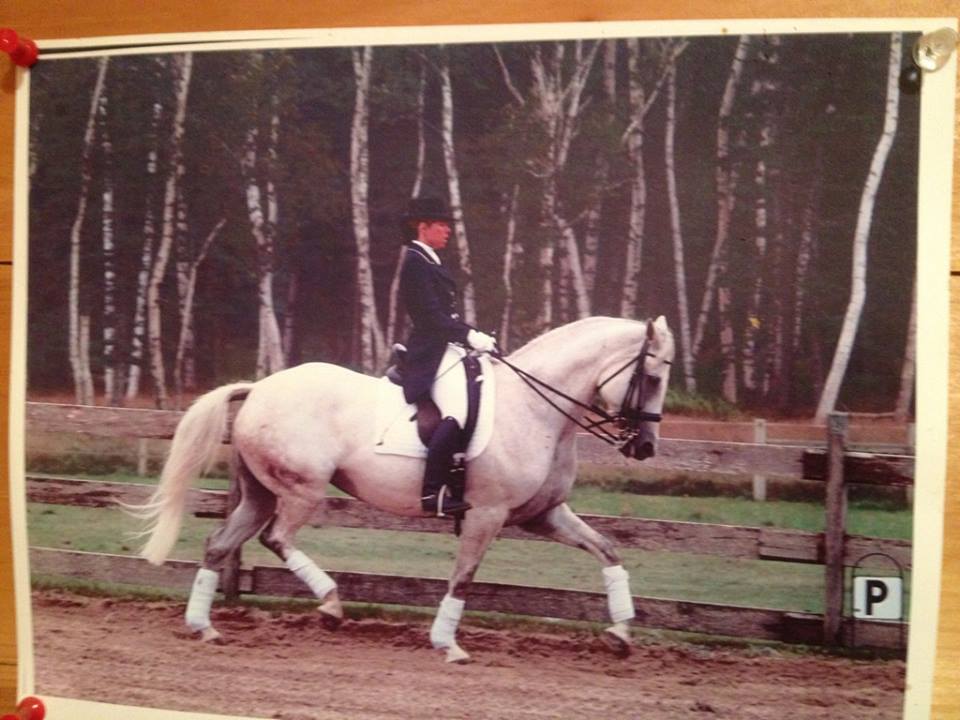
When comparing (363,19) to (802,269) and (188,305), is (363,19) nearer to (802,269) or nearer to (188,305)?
(188,305)

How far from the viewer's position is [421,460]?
129 cm

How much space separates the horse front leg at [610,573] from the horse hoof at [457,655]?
9.1 inches

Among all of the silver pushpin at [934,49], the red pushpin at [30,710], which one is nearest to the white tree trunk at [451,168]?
the silver pushpin at [934,49]

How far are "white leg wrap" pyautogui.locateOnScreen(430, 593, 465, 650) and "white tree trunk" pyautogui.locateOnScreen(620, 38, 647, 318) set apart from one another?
609mm

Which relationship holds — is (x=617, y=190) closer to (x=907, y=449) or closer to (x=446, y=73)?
(x=446, y=73)

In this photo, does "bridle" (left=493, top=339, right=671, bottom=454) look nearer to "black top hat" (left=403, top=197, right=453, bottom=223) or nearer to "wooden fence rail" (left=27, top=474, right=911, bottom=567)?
"wooden fence rail" (left=27, top=474, right=911, bottom=567)

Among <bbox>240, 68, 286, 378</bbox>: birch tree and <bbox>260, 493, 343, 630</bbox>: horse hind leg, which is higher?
<bbox>240, 68, 286, 378</bbox>: birch tree

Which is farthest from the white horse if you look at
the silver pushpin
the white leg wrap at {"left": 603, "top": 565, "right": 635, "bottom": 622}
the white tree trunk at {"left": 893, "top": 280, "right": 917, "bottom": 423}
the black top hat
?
the silver pushpin

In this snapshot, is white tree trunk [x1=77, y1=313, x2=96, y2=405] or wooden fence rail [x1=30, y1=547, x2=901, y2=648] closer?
wooden fence rail [x1=30, y1=547, x2=901, y2=648]

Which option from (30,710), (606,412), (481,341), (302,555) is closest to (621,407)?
(606,412)

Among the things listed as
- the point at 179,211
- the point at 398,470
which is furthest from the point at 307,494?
the point at 179,211

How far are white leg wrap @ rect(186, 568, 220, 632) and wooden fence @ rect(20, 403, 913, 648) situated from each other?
0.15 ft

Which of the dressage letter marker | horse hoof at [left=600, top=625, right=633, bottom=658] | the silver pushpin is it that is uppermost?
the silver pushpin

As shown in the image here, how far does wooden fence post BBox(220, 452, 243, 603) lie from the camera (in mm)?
1314
